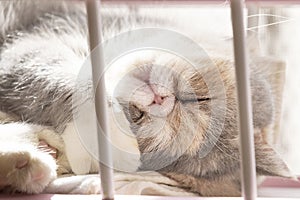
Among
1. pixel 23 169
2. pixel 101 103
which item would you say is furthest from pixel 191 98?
pixel 23 169

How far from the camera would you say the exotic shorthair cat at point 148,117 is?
79 cm

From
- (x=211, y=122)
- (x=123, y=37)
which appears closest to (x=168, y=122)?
(x=211, y=122)

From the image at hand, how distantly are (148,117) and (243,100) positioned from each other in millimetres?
167

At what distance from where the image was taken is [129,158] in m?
0.82

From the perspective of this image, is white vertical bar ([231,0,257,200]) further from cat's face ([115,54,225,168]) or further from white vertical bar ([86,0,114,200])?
white vertical bar ([86,0,114,200])

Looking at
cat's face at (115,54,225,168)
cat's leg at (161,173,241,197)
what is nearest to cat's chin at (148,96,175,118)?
cat's face at (115,54,225,168)

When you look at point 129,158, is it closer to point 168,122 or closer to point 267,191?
point 168,122

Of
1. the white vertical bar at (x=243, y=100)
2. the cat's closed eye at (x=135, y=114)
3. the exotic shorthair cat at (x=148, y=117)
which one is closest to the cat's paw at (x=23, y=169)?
the exotic shorthair cat at (x=148, y=117)

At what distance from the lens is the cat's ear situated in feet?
2.71

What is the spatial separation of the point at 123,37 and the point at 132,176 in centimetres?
23

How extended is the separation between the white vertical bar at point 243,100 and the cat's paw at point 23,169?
0.30 meters

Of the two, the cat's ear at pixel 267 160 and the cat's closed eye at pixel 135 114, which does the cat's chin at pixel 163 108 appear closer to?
the cat's closed eye at pixel 135 114

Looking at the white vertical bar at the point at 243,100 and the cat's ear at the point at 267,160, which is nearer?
the white vertical bar at the point at 243,100

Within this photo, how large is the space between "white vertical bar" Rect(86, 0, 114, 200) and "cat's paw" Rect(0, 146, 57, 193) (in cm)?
10
